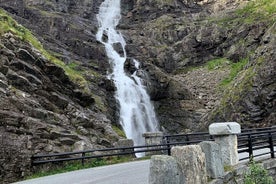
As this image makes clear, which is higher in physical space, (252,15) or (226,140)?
(252,15)

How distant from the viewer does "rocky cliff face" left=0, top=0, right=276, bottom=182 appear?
17084mm

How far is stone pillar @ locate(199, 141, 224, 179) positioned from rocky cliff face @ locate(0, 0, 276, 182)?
24.4 feet

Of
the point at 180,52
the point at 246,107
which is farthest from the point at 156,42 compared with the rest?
the point at 246,107

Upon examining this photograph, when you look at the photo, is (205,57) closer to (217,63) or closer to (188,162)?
(217,63)

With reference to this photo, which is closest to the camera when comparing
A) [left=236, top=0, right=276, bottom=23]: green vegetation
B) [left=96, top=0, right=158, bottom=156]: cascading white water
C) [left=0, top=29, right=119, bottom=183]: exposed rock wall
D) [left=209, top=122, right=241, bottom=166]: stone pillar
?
[left=209, top=122, right=241, bottom=166]: stone pillar

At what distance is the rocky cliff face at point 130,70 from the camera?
17.1m

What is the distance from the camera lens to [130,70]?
142 feet

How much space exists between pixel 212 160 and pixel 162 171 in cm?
206

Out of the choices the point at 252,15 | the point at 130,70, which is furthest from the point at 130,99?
the point at 252,15

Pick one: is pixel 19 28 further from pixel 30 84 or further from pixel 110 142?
pixel 110 142

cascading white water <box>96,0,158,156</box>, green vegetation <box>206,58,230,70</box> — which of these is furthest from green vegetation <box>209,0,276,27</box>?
cascading white water <box>96,0,158,156</box>

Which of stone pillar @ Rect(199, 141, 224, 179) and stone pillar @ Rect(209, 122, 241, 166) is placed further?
stone pillar @ Rect(209, 122, 241, 166)

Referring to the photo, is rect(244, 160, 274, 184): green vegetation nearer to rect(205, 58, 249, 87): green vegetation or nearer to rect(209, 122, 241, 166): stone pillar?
rect(209, 122, 241, 166): stone pillar

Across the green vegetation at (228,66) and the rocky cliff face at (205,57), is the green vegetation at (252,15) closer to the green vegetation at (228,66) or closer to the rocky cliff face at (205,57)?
the rocky cliff face at (205,57)
